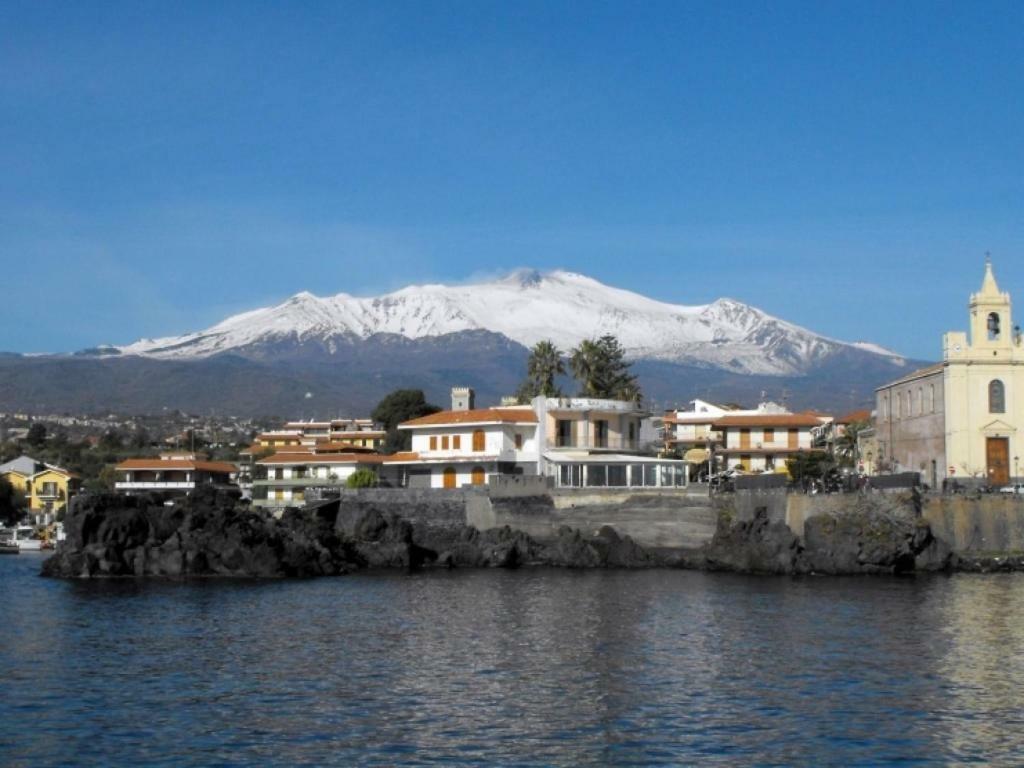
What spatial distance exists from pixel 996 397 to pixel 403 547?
32244mm

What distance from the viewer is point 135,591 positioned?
5422 centimetres

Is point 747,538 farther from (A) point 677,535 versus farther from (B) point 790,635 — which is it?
(B) point 790,635

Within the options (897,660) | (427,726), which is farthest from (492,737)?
(897,660)

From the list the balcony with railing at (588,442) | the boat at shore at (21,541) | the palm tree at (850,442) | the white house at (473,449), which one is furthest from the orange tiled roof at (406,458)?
the palm tree at (850,442)

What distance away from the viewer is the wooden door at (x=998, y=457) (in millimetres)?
69812

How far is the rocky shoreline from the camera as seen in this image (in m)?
60.2

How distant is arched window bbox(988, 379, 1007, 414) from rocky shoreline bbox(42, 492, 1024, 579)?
40.0 ft

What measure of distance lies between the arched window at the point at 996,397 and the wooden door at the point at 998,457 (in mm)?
1534

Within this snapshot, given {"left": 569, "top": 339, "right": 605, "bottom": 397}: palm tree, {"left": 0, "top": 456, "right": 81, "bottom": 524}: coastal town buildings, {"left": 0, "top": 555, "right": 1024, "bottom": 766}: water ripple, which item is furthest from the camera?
{"left": 0, "top": 456, "right": 81, "bottom": 524}: coastal town buildings

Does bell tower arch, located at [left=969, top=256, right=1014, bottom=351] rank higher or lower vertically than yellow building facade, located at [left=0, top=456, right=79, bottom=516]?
higher

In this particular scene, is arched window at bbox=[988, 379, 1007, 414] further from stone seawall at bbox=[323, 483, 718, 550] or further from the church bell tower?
stone seawall at bbox=[323, 483, 718, 550]

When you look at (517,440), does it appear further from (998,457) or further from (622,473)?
(998,457)

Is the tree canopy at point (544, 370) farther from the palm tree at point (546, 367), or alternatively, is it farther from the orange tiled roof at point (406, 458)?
the orange tiled roof at point (406, 458)

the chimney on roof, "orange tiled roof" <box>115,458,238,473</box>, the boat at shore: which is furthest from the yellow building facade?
the chimney on roof
